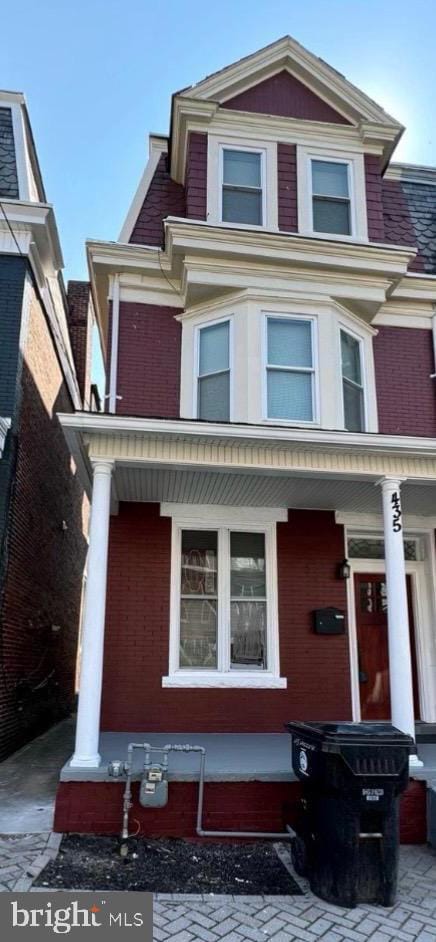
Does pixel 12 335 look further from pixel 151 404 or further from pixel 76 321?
pixel 76 321

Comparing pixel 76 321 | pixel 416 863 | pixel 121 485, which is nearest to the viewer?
pixel 416 863

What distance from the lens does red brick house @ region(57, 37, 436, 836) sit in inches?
282

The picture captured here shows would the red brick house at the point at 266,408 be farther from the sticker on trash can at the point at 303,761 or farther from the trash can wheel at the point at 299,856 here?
the sticker on trash can at the point at 303,761

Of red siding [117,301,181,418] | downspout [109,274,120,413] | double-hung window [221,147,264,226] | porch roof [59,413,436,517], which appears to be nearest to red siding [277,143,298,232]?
double-hung window [221,147,264,226]

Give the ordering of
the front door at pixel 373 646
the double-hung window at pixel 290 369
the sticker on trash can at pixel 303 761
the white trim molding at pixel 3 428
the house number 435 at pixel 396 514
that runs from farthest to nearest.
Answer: the front door at pixel 373 646
the double-hung window at pixel 290 369
the white trim molding at pixel 3 428
the house number 435 at pixel 396 514
the sticker on trash can at pixel 303 761

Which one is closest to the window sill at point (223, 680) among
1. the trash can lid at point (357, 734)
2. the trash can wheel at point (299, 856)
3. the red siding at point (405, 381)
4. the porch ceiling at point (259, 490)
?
the porch ceiling at point (259, 490)

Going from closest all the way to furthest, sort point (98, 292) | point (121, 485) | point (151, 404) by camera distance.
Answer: point (121, 485) < point (151, 404) < point (98, 292)

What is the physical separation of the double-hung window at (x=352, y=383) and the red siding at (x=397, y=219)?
160 cm

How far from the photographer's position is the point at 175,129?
8.43 metres

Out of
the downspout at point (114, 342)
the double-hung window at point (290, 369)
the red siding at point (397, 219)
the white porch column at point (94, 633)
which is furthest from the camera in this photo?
the red siding at point (397, 219)

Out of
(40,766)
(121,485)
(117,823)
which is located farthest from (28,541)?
(117,823)

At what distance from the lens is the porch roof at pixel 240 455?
→ 593 cm

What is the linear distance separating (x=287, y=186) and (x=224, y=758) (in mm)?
6831

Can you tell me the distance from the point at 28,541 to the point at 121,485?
2.17 metres
